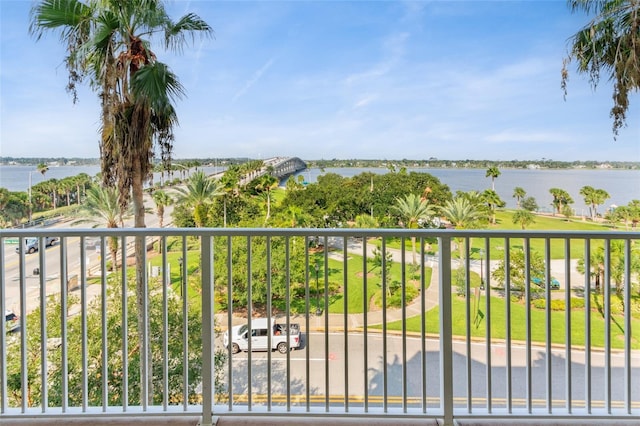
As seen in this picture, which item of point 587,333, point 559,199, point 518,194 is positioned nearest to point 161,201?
point 518,194

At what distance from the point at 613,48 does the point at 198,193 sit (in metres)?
4.01

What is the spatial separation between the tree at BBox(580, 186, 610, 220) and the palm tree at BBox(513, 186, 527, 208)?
452mm

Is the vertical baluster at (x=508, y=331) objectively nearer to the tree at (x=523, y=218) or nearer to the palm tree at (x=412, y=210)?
the tree at (x=523, y=218)

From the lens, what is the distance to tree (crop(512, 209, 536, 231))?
2.86 meters

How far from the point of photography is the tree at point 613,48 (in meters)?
2.58

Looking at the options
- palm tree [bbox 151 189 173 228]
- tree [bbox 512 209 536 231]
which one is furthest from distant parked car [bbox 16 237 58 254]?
tree [bbox 512 209 536 231]

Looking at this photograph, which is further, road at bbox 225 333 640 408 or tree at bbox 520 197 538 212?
tree at bbox 520 197 538 212

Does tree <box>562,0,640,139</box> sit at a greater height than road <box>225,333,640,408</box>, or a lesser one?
greater

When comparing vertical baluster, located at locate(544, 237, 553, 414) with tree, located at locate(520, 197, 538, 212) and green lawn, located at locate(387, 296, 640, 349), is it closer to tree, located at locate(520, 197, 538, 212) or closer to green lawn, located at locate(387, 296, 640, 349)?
green lawn, located at locate(387, 296, 640, 349)

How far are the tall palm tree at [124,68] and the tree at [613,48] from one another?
129 inches

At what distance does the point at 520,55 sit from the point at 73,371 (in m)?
6.08

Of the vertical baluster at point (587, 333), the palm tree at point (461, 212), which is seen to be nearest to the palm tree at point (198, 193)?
the palm tree at point (461, 212)

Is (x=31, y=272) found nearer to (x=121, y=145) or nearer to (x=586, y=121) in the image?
(x=121, y=145)

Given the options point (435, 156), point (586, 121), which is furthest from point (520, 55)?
point (435, 156)
